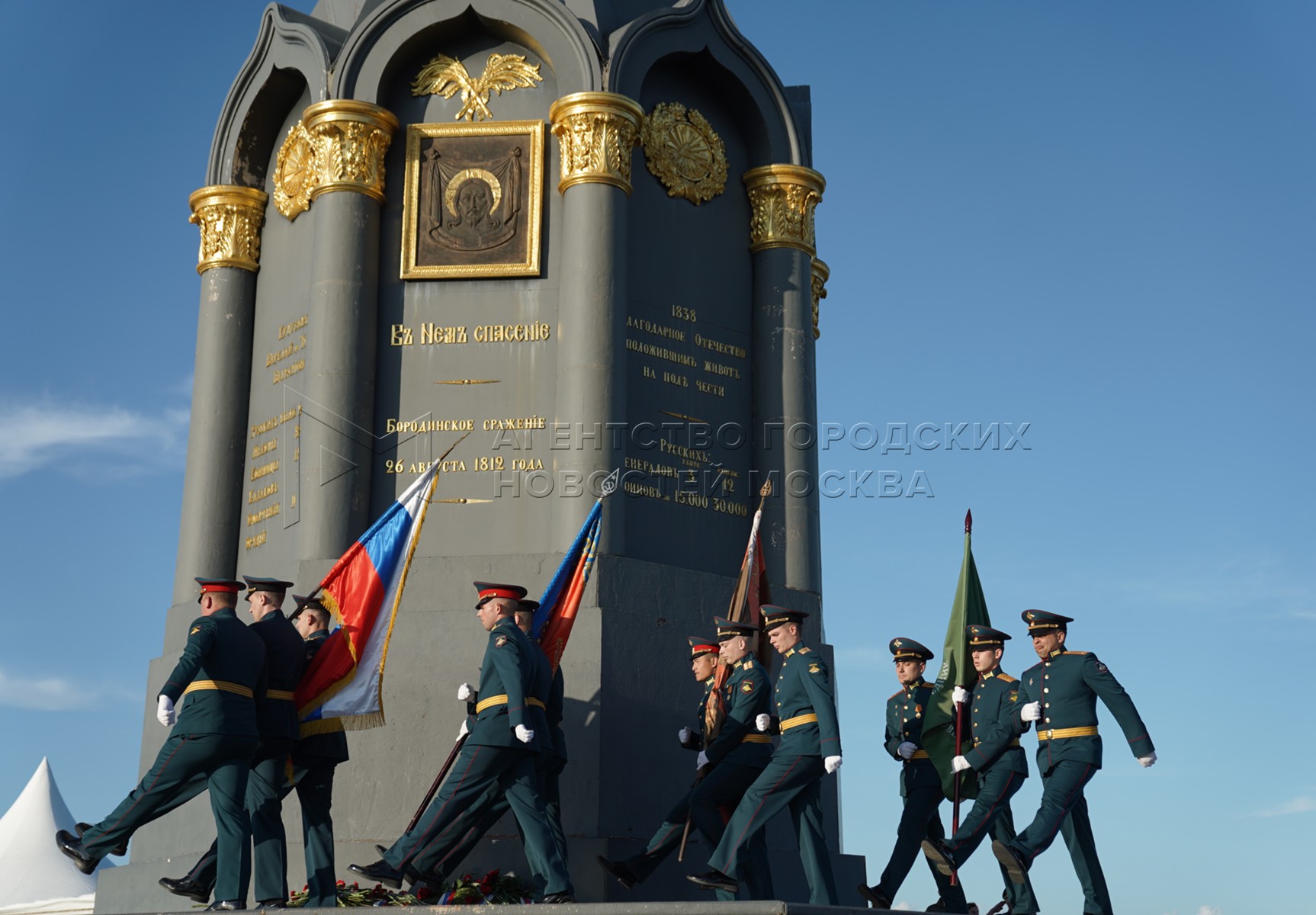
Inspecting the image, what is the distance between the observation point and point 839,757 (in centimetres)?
1133

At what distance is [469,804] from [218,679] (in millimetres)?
1922

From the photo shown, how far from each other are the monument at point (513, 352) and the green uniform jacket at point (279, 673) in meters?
1.76

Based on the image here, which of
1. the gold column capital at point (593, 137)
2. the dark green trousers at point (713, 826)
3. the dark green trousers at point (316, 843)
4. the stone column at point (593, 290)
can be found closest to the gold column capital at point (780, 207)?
the stone column at point (593, 290)

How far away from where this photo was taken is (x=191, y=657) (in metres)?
10.9

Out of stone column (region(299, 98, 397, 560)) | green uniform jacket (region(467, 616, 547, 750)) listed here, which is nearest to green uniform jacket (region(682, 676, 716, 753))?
green uniform jacket (region(467, 616, 547, 750))

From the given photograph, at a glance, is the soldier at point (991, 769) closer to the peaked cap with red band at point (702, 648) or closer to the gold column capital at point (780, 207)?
the peaked cap with red band at point (702, 648)

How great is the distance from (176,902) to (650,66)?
867cm

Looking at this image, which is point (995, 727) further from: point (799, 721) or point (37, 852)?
point (37, 852)

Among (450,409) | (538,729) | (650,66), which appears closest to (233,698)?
(538,729)

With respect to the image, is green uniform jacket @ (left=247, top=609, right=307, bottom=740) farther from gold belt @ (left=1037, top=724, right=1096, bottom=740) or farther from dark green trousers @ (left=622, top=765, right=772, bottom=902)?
gold belt @ (left=1037, top=724, right=1096, bottom=740)

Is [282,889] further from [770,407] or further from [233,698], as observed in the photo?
[770,407]

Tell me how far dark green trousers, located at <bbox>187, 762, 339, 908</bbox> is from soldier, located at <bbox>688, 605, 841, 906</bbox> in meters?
2.60

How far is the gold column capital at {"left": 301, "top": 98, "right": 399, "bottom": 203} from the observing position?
15164 mm

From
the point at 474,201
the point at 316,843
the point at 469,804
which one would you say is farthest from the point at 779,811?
the point at 474,201
